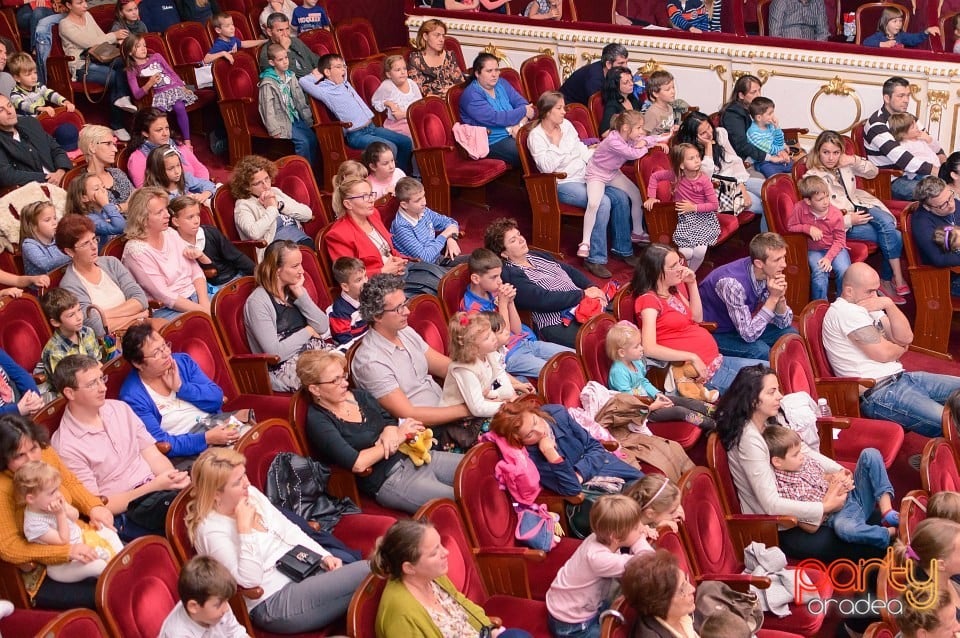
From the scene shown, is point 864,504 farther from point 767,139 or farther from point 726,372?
point 767,139

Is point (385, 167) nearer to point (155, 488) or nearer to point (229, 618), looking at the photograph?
point (155, 488)

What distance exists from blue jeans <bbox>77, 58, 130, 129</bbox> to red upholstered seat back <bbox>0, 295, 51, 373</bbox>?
221 centimetres

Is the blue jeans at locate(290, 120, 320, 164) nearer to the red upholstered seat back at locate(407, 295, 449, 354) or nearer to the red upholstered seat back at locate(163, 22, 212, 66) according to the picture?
the red upholstered seat back at locate(163, 22, 212, 66)

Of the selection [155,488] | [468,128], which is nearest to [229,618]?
[155,488]

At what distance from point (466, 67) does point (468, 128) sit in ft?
4.11

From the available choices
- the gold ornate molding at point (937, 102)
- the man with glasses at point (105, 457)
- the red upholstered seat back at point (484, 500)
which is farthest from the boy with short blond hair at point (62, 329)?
the gold ornate molding at point (937, 102)

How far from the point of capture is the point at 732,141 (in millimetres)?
5320

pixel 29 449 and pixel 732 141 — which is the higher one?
pixel 29 449

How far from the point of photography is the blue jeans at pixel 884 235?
15.9ft

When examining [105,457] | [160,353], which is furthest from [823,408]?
[105,457]

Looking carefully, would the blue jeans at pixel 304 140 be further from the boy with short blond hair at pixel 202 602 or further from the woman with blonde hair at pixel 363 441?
the boy with short blond hair at pixel 202 602

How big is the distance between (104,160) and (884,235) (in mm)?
2975

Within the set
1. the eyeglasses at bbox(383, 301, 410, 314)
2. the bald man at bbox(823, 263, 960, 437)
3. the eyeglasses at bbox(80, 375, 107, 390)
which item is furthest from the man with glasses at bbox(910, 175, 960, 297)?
the eyeglasses at bbox(80, 375, 107, 390)

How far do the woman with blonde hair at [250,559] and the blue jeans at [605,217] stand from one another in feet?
8.12
